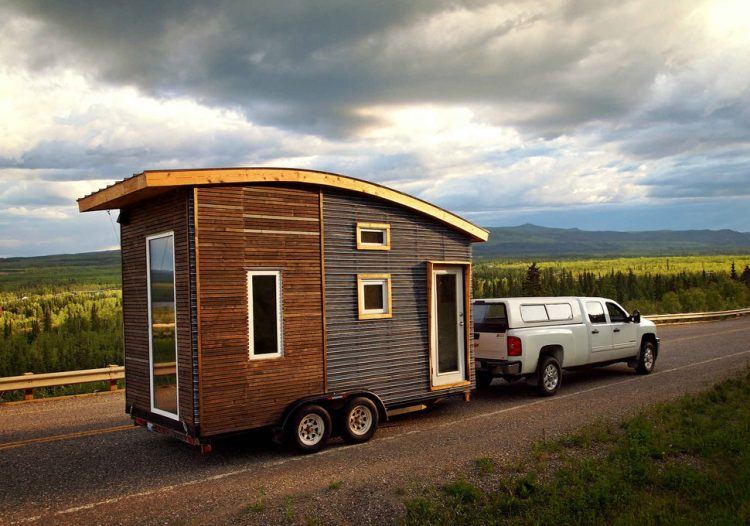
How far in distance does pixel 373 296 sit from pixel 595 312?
260 inches

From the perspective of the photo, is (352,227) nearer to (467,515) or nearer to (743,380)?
(467,515)

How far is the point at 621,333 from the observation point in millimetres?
15383

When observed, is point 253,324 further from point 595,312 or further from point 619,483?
point 595,312

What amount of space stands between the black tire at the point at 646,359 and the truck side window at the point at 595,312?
185 centimetres

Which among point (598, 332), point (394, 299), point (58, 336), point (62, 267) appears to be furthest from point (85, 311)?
point (62, 267)

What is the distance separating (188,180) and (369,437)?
15.2ft

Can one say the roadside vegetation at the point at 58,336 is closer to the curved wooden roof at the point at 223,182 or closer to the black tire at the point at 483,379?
the curved wooden roof at the point at 223,182

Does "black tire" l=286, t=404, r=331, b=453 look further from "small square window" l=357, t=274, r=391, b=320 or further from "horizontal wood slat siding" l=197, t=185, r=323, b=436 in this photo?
"small square window" l=357, t=274, r=391, b=320

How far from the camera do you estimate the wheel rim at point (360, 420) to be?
9836 mm

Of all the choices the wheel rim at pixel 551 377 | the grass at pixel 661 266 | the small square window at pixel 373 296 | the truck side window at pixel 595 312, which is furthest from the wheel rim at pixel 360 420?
the grass at pixel 661 266

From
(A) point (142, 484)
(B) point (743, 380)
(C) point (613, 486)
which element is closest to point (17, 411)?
(A) point (142, 484)

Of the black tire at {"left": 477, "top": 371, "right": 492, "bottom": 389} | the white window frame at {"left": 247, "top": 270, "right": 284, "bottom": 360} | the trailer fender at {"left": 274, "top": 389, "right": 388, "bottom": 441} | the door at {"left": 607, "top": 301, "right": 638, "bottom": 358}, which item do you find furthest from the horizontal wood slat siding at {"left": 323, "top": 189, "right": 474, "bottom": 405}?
the door at {"left": 607, "top": 301, "right": 638, "bottom": 358}

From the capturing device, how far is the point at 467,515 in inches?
261

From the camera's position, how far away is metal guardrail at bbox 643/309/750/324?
94.2ft
